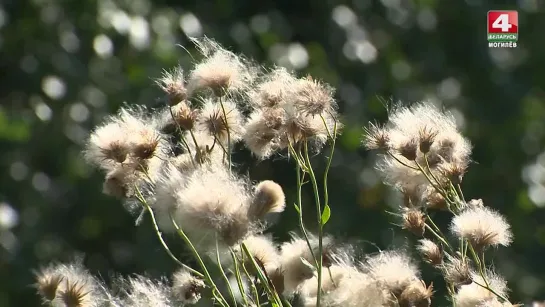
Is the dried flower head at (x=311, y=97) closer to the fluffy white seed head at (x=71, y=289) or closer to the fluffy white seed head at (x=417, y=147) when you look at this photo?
the fluffy white seed head at (x=417, y=147)

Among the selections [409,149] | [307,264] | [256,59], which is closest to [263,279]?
[307,264]

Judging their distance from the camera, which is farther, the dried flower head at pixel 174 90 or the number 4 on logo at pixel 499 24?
the number 4 on logo at pixel 499 24

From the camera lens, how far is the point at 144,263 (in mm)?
1738

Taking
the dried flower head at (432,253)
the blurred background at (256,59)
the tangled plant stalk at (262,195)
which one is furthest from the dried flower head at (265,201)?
the blurred background at (256,59)

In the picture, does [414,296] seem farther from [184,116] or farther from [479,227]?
[184,116]

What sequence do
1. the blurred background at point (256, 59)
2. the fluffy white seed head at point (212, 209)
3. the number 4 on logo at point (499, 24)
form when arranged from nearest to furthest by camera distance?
1. the fluffy white seed head at point (212, 209)
2. the number 4 on logo at point (499, 24)
3. the blurred background at point (256, 59)

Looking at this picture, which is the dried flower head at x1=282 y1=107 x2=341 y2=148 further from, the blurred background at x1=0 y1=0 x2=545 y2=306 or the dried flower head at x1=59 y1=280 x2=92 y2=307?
the blurred background at x1=0 y1=0 x2=545 y2=306

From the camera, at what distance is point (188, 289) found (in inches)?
27.8

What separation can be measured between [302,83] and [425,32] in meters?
1.17

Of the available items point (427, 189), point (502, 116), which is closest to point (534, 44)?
point (502, 116)

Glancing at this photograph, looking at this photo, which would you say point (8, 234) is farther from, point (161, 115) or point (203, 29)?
point (161, 115)

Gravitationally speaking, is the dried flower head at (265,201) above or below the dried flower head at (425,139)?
below

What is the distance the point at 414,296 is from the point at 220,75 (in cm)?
21

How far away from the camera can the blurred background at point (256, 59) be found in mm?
1789
